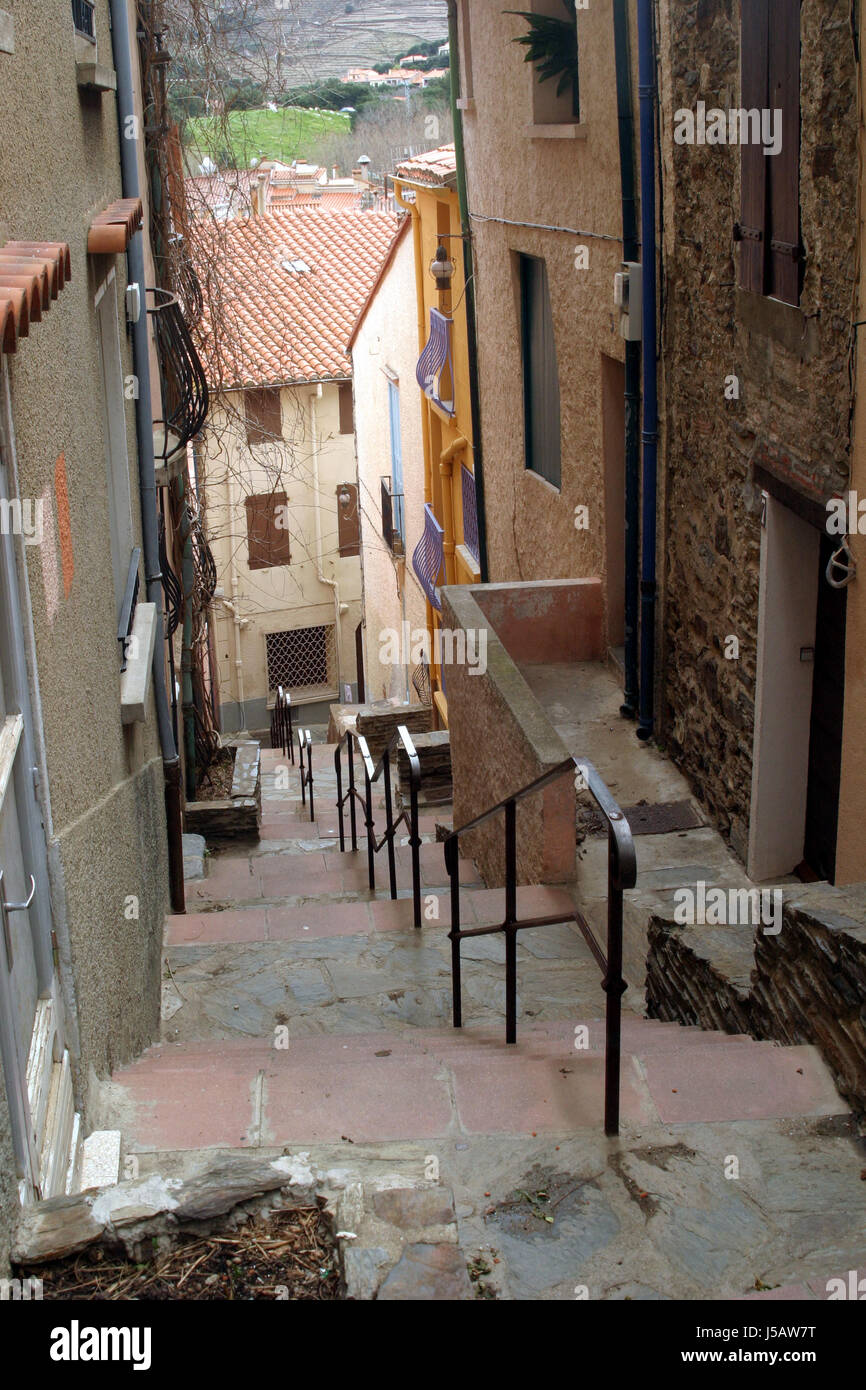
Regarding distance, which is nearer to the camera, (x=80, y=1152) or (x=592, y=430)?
(x=80, y=1152)

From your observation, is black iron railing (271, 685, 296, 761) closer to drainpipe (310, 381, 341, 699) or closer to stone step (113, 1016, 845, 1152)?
drainpipe (310, 381, 341, 699)

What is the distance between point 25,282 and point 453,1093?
237 centimetres

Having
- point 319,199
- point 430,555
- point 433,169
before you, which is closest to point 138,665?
point 433,169

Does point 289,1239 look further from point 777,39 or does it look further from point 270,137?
point 270,137

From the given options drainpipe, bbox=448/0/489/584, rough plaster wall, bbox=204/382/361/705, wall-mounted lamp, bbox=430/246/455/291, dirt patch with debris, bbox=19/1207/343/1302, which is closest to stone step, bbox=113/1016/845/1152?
dirt patch with debris, bbox=19/1207/343/1302

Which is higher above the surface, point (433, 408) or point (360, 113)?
point (360, 113)

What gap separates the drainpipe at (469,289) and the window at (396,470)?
625 cm

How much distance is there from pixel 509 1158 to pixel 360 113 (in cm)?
3962

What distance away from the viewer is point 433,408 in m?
15.3

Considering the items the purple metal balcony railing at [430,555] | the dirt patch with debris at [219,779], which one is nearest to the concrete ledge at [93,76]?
the dirt patch with debris at [219,779]

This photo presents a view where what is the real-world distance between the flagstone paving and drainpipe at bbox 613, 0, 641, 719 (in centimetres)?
251

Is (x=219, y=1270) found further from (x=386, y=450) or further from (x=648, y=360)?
(x=386, y=450)

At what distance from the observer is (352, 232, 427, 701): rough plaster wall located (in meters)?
17.5
